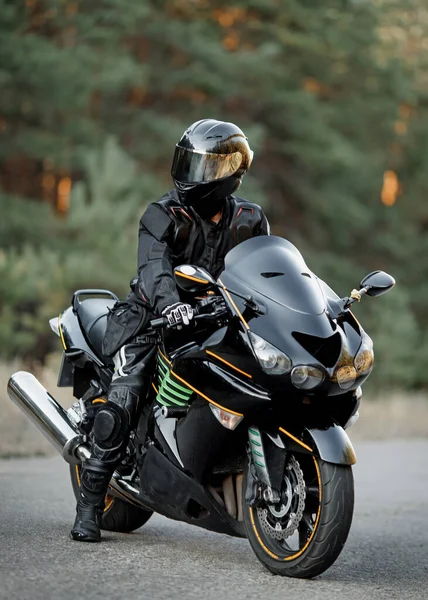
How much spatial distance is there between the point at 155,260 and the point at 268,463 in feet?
3.87

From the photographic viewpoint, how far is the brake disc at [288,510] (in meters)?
5.20

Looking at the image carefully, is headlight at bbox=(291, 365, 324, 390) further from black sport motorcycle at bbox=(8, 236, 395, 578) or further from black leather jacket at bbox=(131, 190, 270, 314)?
black leather jacket at bbox=(131, 190, 270, 314)

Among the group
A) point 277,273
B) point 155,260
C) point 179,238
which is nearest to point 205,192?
point 179,238

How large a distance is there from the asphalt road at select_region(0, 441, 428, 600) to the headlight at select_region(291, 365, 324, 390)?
827 mm

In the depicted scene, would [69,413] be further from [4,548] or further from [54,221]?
[54,221]

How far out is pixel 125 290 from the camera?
2312cm

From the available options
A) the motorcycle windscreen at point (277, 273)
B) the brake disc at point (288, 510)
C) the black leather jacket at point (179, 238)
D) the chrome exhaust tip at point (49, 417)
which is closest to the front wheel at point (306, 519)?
the brake disc at point (288, 510)

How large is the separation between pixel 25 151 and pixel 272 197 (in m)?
9.05

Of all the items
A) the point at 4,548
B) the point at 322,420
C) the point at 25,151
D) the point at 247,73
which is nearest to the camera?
the point at 322,420

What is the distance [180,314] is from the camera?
5.37 metres

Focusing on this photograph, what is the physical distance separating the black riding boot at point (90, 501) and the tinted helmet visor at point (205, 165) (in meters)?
1.47

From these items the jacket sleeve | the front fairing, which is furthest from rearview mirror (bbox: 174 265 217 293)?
the jacket sleeve

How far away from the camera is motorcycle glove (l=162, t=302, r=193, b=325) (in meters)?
5.36

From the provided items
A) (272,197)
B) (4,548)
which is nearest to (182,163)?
(4,548)
